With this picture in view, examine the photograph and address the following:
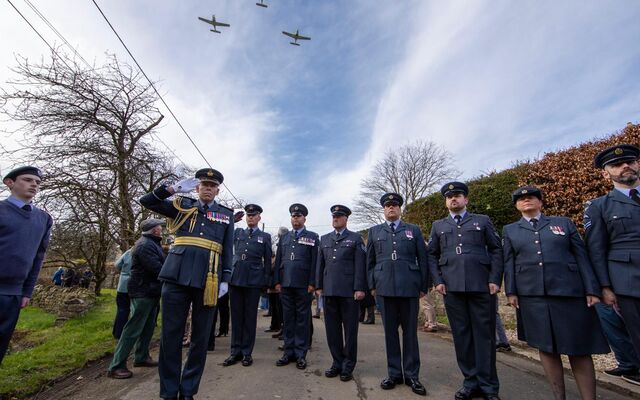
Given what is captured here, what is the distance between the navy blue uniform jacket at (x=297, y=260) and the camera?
496 centimetres

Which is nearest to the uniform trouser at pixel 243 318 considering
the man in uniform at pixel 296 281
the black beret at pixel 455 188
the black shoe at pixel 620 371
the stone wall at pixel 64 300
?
the man in uniform at pixel 296 281

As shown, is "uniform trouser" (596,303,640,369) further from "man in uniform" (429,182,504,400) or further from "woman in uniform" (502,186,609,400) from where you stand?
"man in uniform" (429,182,504,400)

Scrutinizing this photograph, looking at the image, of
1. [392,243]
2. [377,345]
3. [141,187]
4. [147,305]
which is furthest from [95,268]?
[392,243]

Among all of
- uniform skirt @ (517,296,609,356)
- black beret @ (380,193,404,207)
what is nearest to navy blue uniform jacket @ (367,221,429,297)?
black beret @ (380,193,404,207)

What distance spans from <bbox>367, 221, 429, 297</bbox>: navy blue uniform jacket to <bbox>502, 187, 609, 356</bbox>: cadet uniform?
95cm

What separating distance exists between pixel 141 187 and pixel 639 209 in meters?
12.3

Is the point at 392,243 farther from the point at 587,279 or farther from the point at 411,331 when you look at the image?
the point at 587,279

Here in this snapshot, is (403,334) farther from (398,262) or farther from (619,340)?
(619,340)

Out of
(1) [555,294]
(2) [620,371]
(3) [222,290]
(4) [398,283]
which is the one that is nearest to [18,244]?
(3) [222,290]

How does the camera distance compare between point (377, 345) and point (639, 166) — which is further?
point (377, 345)

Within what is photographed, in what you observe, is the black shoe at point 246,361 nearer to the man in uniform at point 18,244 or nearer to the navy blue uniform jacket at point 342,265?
the navy blue uniform jacket at point 342,265

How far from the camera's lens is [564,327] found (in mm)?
2912

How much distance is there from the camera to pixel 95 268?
1321cm

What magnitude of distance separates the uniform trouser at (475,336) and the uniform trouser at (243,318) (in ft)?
8.99
